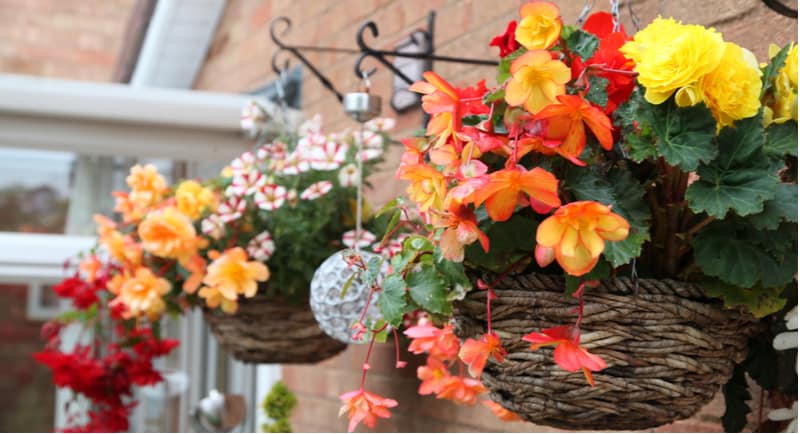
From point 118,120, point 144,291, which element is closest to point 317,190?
point 144,291

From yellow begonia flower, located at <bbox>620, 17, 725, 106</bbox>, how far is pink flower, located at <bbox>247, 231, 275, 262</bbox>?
0.93m

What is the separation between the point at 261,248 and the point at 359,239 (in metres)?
0.20

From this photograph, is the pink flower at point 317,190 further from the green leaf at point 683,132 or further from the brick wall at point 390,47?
the green leaf at point 683,132

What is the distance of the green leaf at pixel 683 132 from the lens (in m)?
0.90

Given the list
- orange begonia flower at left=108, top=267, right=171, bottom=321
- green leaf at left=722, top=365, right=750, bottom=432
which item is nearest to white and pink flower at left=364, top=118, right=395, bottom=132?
orange begonia flower at left=108, top=267, right=171, bottom=321

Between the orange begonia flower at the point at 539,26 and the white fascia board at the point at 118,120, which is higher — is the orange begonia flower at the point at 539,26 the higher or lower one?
the lower one

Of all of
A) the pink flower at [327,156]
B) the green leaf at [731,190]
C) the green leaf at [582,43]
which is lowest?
the green leaf at [731,190]

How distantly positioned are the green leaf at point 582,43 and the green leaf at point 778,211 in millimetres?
216

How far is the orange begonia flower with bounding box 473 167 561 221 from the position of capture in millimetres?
892

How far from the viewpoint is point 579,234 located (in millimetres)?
875

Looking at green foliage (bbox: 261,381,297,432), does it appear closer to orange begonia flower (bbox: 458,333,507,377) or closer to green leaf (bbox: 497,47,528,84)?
orange begonia flower (bbox: 458,333,507,377)

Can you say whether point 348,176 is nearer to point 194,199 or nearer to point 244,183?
point 244,183

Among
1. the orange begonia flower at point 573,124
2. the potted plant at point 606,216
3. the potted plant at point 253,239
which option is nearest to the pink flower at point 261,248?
the potted plant at point 253,239

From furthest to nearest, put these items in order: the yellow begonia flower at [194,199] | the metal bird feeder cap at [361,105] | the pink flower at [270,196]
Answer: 1. the yellow begonia flower at [194,199]
2. the pink flower at [270,196]
3. the metal bird feeder cap at [361,105]
